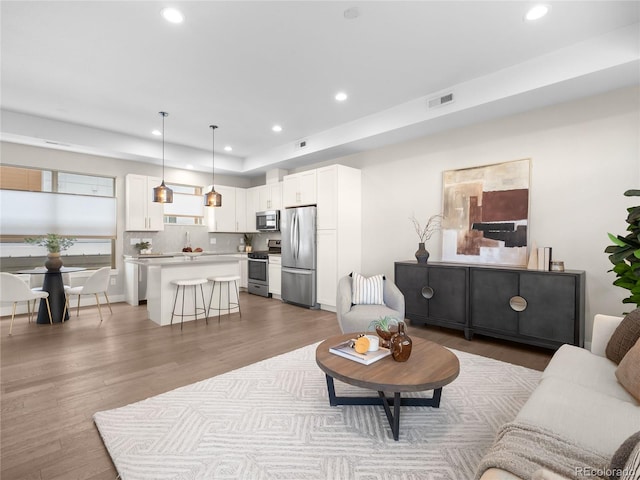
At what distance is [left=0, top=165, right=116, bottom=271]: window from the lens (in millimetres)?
5184

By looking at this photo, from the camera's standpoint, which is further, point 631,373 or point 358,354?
point 358,354

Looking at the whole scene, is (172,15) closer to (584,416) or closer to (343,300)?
(343,300)

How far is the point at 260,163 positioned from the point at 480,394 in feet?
19.0

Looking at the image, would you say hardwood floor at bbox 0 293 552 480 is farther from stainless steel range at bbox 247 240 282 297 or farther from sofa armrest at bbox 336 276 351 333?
stainless steel range at bbox 247 240 282 297

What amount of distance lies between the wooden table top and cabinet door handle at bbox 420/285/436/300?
196 centimetres

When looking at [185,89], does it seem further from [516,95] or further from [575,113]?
[575,113]

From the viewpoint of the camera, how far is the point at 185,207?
716 cm

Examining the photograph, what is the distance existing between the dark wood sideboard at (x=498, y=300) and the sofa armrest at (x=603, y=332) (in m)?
1.05

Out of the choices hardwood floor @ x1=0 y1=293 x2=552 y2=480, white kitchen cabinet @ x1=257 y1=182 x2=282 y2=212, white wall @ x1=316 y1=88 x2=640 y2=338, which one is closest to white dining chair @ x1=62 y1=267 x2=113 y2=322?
hardwood floor @ x1=0 y1=293 x2=552 y2=480

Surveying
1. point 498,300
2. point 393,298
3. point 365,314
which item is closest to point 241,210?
point 393,298

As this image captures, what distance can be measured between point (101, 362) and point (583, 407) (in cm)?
390

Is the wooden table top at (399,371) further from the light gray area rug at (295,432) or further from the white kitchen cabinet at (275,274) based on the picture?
the white kitchen cabinet at (275,274)

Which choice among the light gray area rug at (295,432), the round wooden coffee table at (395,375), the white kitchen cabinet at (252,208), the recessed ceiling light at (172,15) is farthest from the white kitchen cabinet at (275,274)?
the recessed ceiling light at (172,15)

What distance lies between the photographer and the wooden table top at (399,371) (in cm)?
187
